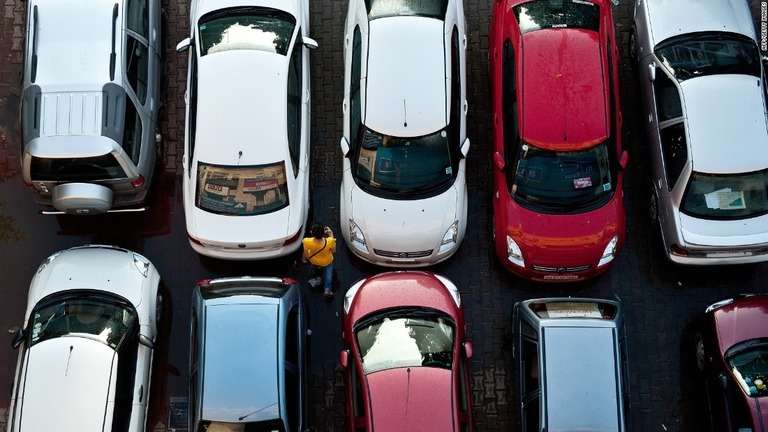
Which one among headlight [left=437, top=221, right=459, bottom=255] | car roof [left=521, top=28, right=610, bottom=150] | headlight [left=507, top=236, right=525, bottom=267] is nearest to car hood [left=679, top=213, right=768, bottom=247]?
car roof [left=521, top=28, right=610, bottom=150]

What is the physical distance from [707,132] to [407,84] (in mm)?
3997

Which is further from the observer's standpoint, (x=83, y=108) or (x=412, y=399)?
(x=83, y=108)

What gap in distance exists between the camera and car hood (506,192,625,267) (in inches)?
432

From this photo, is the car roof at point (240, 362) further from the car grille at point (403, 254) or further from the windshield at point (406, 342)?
the car grille at point (403, 254)

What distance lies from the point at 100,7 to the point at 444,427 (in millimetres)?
7157

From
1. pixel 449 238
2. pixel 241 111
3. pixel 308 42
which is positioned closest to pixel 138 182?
pixel 241 111

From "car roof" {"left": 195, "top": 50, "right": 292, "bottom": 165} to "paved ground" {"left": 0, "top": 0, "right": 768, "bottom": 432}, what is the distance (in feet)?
4.67

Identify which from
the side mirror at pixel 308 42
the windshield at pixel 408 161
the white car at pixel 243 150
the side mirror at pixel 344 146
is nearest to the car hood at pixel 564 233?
the windshield at pixel 408 161

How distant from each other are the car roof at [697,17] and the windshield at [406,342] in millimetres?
5113

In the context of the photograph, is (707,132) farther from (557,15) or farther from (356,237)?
(356,237)

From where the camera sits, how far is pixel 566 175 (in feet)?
36.0

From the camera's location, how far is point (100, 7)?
11383mm

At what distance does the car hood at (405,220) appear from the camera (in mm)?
11047

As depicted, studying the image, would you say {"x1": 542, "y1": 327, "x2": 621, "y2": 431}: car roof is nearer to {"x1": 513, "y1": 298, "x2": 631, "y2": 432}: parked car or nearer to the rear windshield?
{"x1": 513, "y1": 298, "x2": 631, "y2": 432}: parked car
